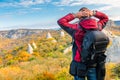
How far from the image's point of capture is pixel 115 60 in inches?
691

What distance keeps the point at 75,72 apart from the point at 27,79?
5904mm

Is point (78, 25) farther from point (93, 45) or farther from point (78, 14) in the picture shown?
point (93, 45)

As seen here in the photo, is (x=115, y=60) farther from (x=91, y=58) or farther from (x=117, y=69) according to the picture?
(x=91, y=58)

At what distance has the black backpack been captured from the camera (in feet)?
16.9

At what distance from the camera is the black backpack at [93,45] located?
16.9 feet

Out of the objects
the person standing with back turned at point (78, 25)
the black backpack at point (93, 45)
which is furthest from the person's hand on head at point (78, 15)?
the black backpack at point (93, 45)

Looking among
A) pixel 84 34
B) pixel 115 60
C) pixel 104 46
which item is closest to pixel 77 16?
pixel 84 34

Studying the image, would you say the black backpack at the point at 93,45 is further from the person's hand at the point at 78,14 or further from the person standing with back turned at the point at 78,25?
the person's hand at the point at 78,14

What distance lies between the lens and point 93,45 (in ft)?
17.0

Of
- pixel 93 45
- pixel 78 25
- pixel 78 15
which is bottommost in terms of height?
pixel 93 45

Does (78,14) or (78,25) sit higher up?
(78,14)

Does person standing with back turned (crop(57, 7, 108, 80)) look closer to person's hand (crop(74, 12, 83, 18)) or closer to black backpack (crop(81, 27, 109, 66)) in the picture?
person's hand (crop(74, 12, 83, 18))

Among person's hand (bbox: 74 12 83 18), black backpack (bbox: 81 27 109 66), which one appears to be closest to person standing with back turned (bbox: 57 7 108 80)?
person's hand (bbox: 74 12 83 18)

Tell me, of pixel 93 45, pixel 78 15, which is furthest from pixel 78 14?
pixel 93 45
